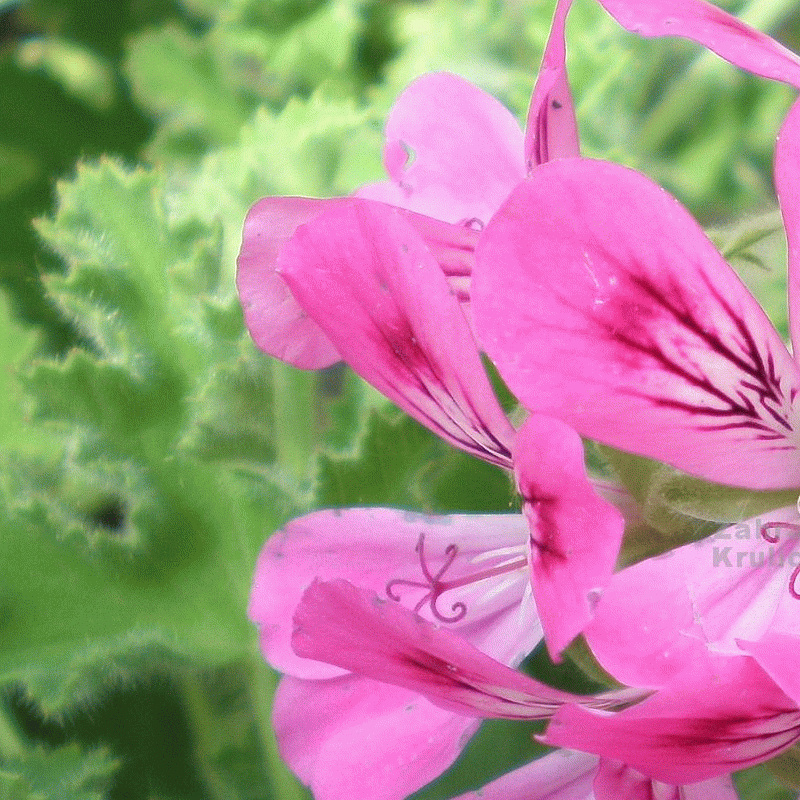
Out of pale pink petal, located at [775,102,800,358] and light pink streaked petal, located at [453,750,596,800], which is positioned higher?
pale pink petal, located at [775,102,800,358]

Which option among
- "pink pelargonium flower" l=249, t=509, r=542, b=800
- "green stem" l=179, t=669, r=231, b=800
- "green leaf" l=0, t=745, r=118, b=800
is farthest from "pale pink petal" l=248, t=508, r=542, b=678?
"green stem" l=179, t=669, r=231, b=800

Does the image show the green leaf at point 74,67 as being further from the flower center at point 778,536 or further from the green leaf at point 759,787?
the flower center at point 778,536

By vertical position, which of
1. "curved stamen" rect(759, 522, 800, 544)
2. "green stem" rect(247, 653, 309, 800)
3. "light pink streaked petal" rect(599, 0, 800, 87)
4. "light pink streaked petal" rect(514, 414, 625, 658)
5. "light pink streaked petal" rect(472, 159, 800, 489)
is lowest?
"green stem" rect(247, 653, 309, 800)

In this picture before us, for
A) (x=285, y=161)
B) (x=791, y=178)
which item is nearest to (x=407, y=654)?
(x=791, y=178)

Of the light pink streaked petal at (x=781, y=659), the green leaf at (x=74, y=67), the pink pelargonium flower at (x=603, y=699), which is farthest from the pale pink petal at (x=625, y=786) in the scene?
the green leaf at (x=74, y=67)

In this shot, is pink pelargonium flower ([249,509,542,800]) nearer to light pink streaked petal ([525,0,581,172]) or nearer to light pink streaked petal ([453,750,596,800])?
light pink streaked petal ([453,750,596,800])

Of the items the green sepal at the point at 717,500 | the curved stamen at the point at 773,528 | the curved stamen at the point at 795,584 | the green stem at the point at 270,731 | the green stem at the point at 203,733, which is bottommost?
the green stem at the point at 203,733

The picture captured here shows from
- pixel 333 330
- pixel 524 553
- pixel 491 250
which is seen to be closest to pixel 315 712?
pixel 524 553
